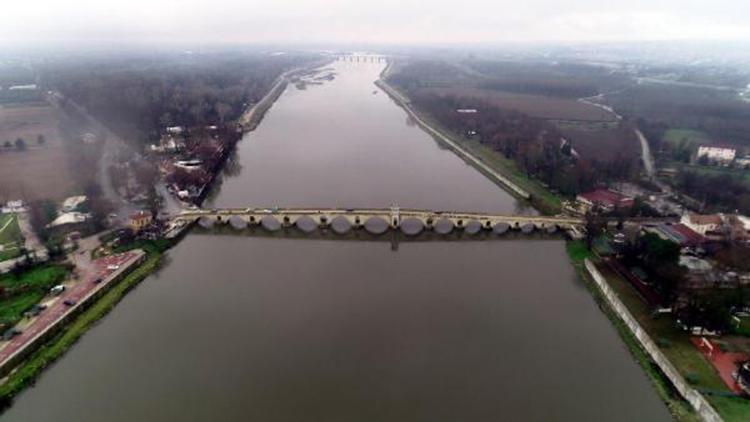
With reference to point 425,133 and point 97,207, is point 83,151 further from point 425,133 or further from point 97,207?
point 425,133

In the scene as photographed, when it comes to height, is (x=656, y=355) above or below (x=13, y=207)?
below

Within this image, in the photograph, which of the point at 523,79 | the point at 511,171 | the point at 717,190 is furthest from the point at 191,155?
the point at 523,79

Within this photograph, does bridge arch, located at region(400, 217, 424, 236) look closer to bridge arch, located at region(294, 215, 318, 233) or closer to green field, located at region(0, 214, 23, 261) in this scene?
bridge arch, located at region(294, 215, 318, 233)

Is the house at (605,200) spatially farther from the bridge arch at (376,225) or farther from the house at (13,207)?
the house at (13,207)

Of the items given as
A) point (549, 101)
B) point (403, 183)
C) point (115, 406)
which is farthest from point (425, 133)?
point (115, 406)

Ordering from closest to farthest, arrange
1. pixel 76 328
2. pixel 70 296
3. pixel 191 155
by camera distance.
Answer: pixel 76 328 → pixel 70 296 → pixel 191 155

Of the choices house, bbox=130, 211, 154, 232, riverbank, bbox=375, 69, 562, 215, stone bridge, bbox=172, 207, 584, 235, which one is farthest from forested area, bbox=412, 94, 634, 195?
house, bbox=130, 211, 154, 232

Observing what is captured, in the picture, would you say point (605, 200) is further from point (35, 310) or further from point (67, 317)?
point (35, 310)

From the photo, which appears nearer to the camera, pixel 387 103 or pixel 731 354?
pixel 731 354
